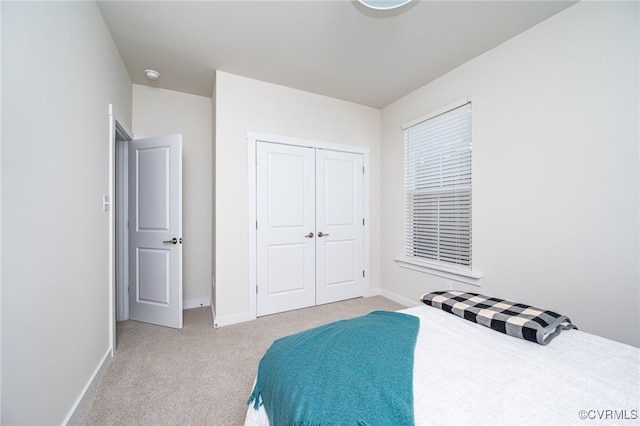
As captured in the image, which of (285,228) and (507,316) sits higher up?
(285,228)

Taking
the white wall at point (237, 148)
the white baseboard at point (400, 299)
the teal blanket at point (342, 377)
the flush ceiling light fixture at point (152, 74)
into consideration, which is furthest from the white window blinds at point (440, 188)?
the flush ceiling light fixture at point (152, 74)

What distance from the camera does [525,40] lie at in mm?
2197

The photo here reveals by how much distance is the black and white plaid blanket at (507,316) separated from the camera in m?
1.22

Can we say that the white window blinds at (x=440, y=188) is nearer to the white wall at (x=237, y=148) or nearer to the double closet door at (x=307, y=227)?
the double closet door at (x=307, y=227)

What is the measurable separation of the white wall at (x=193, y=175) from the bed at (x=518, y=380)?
2.68m

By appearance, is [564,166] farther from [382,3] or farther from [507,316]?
[382,3]

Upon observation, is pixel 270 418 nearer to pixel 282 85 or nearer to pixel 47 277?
pixel 47 277

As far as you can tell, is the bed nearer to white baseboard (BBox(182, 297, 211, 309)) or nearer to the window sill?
the window sill

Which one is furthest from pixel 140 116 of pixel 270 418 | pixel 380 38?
pixel 270 418

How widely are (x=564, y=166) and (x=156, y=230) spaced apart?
3735mm

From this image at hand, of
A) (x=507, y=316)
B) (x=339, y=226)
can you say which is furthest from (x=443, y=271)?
(x=507, y=316)

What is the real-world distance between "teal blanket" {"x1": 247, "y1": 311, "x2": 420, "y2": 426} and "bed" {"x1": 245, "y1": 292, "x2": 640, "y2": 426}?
4 centimetres

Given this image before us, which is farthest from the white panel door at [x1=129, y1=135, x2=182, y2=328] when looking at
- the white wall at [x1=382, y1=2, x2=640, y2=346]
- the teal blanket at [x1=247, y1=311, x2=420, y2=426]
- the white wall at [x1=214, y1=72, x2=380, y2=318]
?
the white wall at [x1=382, y1=2, x2=640, y2=346]

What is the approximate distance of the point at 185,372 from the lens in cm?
201
